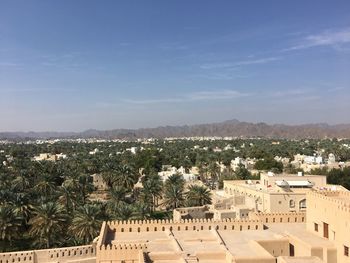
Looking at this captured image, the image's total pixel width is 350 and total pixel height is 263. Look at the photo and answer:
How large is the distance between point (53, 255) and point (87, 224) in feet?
17.2

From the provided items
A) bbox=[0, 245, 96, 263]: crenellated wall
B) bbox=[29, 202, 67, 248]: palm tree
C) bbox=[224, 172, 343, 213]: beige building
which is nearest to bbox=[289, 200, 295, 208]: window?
bbox=[224, 172, 343, 213]: beige building

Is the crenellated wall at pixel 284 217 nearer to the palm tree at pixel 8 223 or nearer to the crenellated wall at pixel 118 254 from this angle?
the crenellated wall at pixel 118 254

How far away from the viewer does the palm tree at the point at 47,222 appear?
25203 mm

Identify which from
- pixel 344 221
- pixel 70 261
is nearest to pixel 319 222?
pixel 344 221

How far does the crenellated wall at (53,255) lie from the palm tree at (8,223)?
17.4 feet

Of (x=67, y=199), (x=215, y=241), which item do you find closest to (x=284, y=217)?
(x=215, y=241)

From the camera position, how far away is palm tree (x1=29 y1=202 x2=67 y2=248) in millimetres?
25203

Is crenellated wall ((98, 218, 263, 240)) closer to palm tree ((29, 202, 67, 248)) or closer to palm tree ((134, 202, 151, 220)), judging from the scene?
palm tree ((29, 202, 67, 248))

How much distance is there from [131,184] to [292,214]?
25978mm

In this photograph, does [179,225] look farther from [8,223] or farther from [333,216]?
[8,223]

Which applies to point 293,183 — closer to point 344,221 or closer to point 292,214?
point 292,214

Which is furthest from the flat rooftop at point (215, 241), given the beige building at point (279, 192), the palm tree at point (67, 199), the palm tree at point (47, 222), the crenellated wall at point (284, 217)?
the palm tree at point (67, 199)

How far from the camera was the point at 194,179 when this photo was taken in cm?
5653

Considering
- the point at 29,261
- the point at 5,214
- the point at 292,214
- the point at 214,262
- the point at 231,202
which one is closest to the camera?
the point at 214,262
